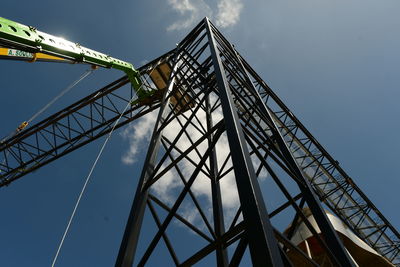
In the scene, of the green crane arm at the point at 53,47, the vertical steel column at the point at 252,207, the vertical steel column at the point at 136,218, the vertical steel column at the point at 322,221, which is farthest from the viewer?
the green crane arm at the point at 53,47

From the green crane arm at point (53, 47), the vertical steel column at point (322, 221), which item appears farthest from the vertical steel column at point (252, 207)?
the green crane arm at point (53, 47)

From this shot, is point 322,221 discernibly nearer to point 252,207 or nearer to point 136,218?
point 252,207

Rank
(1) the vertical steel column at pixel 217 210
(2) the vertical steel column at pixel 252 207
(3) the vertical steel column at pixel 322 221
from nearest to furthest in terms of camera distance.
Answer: (2) the vertical steel column at pixel 252 207 → (3) the vertical steel column at pixel 322 221 → (1) the vertical steel column at pixel 217 210

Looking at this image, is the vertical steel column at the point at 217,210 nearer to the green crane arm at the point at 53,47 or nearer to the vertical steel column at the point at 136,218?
the vertical steel column at the point at 136,218

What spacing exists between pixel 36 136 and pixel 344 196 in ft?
61.7

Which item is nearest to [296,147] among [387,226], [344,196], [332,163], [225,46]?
[332,163]

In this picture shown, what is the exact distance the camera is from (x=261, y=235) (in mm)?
2275

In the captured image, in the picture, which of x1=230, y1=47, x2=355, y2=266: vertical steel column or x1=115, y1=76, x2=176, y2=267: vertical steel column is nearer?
x1=115, y1=76, x2=176, y2=267: vertical steel column

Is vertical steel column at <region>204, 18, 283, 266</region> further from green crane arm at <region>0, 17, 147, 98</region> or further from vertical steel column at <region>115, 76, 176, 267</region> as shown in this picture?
green crane arm at <region>0, 17, 147, 98</region>

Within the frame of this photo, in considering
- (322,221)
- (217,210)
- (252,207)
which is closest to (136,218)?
(252,207)

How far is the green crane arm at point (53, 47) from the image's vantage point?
7.98 meters

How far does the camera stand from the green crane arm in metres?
7.98

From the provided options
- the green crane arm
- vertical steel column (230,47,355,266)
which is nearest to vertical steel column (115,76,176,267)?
vertical steel column (230,47,355,266)

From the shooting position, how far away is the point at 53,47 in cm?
1001
